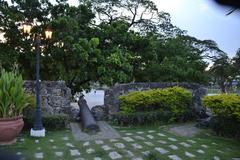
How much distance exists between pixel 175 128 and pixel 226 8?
10444 millimetres

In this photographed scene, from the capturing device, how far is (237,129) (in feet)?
31.4

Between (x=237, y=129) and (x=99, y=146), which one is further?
(x=237, y=129)

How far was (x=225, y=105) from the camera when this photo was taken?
31.0ft

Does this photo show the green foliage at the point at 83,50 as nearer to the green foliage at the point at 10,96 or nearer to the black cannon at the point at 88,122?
the black cannon at the point at 88,122

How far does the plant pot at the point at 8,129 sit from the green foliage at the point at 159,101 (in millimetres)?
4866

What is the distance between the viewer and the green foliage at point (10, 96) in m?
8.70

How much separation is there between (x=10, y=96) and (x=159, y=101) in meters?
5.98

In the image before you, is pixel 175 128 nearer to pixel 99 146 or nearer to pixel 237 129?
pixel 237 129

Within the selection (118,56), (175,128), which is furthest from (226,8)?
(118,56)

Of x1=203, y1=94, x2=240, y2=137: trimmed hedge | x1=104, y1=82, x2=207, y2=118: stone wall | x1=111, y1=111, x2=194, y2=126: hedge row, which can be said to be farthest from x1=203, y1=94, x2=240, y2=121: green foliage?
x1=104, y1=82, x2=207, y2=118: stone wall

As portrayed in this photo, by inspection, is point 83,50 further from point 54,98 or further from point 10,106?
point 10,106

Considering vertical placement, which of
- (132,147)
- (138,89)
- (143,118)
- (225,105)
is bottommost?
(132,147)

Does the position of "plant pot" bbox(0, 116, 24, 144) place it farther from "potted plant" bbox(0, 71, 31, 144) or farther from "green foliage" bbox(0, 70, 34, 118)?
"green foliage" bbox(0, 70, 34, 118)

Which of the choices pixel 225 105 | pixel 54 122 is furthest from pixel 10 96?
pixel 225 105
